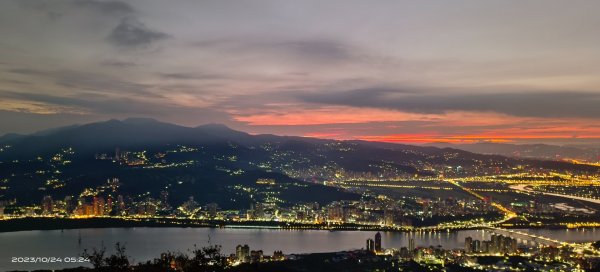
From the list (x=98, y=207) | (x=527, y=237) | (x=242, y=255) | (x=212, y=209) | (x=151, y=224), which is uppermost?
(x=242, y=255)

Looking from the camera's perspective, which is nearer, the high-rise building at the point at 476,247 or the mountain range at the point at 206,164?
the high-rise building at the point at 476,247

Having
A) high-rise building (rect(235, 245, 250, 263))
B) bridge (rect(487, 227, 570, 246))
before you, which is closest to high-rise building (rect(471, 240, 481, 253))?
bridge (rect(487, 227, 570, 246))

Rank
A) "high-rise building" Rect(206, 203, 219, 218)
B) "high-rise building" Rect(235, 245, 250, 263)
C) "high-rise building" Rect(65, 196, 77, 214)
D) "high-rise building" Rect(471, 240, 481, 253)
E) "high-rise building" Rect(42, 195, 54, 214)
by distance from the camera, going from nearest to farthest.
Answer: "high-rise building" Rect(235, 245, 250, 263)
"high-rise building" Rect(471, 240, 481, 253)
"high-rise building" Rect(42, 195, 54, 214)
"high-rise building" Rect(206, 203, 219, 218)
"high-rise building" Rect(65, 196, 77, 214)

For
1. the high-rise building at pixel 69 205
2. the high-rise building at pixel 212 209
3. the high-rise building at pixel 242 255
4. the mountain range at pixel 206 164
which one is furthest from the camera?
the mountain range at pixel 206 164

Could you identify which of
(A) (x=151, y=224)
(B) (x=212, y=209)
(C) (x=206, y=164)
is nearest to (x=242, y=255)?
(A) (x=151, y=224)

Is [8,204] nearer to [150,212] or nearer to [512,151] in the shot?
[150,212]

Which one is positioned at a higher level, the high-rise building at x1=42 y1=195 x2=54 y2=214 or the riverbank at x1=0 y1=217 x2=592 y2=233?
the high-rise building at x1=42 y1=195 x2=54 y2=214

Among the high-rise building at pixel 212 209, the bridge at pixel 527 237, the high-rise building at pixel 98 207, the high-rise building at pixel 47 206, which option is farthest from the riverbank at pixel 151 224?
the high-rise building at pixel 47 206

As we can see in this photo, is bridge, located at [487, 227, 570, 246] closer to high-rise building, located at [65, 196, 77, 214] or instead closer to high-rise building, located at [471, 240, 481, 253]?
high-rise building, located at [471, 240, 481, 253]

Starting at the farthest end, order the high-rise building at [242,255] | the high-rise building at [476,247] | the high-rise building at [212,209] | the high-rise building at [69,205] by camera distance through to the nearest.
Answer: the high-rise building at [69,205], the high-rise building at [212,209], the high-rise building at [476,247], the high-rise building at [242,255]

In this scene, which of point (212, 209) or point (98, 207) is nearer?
point (98, 207)

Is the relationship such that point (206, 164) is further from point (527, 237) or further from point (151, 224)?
point (527, 237)

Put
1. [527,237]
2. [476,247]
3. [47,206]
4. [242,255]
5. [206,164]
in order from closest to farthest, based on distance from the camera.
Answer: [242,255]
[476,247]
[527,237]
[47,206]
[206,164]

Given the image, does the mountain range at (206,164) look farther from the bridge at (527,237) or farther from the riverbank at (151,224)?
the bridge at (527,237)
